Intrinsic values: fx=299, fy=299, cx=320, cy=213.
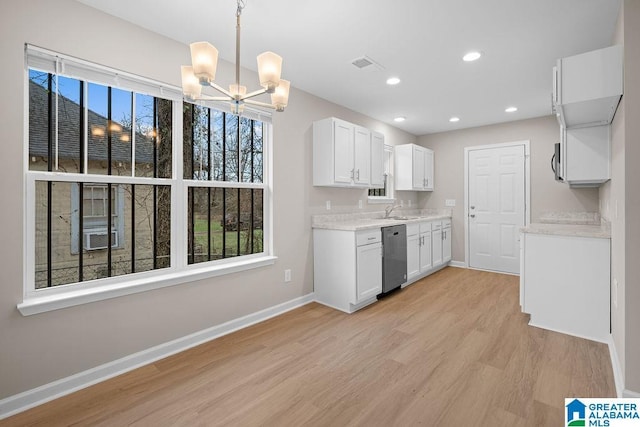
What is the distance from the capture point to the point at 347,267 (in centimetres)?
335

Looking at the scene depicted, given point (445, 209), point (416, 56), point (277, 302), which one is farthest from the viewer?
point (445, 209)

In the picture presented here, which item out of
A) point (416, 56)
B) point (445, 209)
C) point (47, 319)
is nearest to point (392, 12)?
point (416, 56)

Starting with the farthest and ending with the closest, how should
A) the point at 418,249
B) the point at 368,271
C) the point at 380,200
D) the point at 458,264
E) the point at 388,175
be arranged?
the point at 458,264 → the point at 388,175 → the point at 380,200 → the point at 418,249 → the point at 368,271

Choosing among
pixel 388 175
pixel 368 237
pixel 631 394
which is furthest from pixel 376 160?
pixel 631 394

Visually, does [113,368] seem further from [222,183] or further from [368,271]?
[368,271]

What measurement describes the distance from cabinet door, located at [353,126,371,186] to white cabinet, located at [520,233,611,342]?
1916mm

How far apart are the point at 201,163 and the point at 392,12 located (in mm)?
2008

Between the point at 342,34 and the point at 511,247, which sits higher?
the point at 342,34

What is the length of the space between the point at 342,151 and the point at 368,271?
1.47 meters

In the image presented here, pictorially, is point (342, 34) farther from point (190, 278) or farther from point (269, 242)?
point (190, 278)

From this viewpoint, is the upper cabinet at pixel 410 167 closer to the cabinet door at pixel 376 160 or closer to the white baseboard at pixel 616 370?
the cabinet door at pixel 376 160

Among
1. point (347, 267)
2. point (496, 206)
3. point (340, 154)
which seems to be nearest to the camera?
point (347, 267)

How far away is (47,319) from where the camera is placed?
1.90 meters

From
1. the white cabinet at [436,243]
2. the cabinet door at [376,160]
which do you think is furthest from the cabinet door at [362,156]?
the white cabinet at [436,243]
